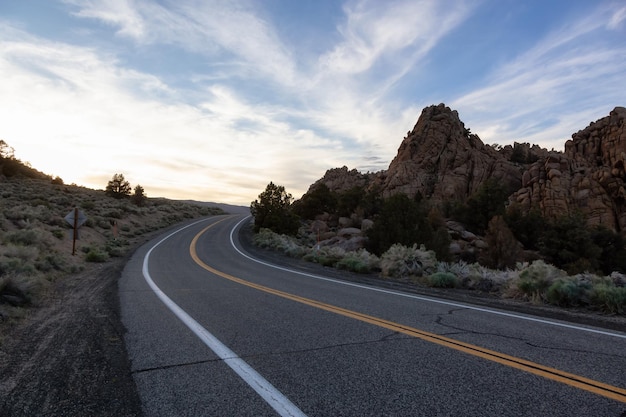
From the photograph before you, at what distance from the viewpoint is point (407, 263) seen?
1346 cm

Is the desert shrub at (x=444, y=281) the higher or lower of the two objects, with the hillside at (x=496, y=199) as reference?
lower

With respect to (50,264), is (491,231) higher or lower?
higher

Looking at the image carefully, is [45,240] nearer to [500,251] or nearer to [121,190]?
[500,251]

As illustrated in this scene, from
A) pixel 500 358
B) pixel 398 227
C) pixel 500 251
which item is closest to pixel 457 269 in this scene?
pixel 500 358

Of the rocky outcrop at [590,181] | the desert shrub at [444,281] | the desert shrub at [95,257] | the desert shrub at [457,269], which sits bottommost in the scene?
the desert shrub at [95,257]

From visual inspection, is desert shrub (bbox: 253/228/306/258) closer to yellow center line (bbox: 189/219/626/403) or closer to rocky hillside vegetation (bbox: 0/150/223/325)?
rocky hillside vegetation (bbox: 0/150/223/325)

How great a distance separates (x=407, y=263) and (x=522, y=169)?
196 feet

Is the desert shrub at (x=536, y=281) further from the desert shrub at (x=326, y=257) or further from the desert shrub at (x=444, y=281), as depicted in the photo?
the desert shrub at (x=326, y=257)

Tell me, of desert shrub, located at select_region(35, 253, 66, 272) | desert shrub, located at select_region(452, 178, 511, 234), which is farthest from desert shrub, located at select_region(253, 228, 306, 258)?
desert shrub, located at select_region(452, 178, 511, 234)

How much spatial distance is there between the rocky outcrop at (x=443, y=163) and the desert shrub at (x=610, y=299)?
5235 cm

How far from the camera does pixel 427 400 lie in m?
3.20

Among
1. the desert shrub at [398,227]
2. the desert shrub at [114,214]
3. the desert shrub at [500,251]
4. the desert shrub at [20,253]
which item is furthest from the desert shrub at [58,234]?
the desert shrub at [500,251]

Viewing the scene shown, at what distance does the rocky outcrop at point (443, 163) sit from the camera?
6166 centimetres

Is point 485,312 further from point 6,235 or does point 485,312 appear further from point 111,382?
point 6,235
